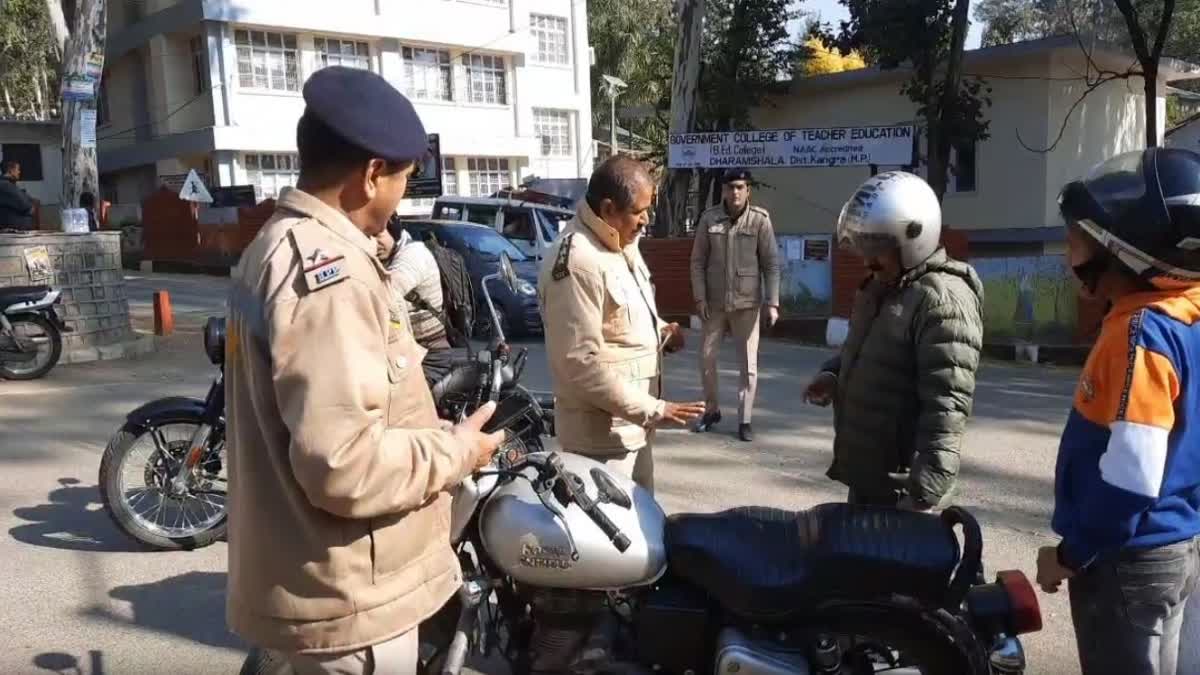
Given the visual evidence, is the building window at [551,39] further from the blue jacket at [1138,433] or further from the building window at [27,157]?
Answer: the blue jacket at [1138,433]

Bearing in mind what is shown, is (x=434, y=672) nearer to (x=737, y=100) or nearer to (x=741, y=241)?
(x=741, y=241)

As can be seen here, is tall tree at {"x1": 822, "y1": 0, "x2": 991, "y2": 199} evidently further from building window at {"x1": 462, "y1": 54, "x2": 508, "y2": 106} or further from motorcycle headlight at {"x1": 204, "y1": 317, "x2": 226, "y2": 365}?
building window at {"x1": 462, "y1": 54, "x2": 508, "y2": 106}

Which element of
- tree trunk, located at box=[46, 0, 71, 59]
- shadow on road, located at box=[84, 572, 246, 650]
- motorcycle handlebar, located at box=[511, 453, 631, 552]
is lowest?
shadow on road, located at box=[84, 572, 246, 650]

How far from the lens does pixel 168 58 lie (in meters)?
27.3

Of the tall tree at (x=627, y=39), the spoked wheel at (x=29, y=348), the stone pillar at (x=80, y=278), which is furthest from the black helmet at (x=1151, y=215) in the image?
the tall tree at (x=627, y=39)

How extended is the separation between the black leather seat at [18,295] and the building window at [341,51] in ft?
68.4

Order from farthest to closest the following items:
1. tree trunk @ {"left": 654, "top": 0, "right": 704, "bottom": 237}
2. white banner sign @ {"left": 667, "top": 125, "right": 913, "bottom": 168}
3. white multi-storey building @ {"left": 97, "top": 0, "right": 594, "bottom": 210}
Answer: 1. white multi-storey building @ {"left": 97, "top": 0, "right": 594, "bottom": 210}
2. tree trunk @ {"left": 654, "top": 0, "right": 704, "bottom": 237}
3. white banner sign @ {"left": 667, "top": 125, "right": 913, "bottom": 168}

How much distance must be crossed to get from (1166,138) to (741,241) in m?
16.8

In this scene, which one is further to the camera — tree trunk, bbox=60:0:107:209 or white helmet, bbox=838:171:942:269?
tree trunk, bbox=60:0:107:209

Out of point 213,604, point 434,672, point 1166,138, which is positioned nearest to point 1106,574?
point 434,672

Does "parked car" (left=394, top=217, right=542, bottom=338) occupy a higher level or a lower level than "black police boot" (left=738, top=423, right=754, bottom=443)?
higher

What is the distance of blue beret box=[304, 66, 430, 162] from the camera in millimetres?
1729

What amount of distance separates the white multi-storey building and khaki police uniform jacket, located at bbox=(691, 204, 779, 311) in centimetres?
2243

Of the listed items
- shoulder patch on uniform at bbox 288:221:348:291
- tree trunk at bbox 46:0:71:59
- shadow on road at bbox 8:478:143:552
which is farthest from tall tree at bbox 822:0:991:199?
shoulder patch on uniform at bbox 288:221:348:291
